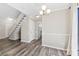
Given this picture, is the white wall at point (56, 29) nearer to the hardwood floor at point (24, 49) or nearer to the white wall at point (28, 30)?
the hardwood floor at point (24, 49)

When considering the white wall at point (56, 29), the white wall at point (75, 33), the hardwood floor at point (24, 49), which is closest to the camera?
the white wall at point (75, 33)

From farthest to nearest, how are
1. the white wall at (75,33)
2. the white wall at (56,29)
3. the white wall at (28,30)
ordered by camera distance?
the white wall at (28,30) < the white wall at (56,29) < the white wall at (75,33)

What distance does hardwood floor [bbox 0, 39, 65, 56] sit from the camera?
2025mm

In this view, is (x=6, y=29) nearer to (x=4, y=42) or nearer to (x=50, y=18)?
(x=4, y=42)

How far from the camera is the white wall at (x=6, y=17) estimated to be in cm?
206

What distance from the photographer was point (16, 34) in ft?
7.91

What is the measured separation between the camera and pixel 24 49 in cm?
215

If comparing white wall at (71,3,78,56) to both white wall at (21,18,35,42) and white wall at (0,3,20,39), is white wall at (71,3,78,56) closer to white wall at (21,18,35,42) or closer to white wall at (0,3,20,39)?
white wall at (21,18,35,42)

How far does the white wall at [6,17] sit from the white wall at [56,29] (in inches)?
29.0

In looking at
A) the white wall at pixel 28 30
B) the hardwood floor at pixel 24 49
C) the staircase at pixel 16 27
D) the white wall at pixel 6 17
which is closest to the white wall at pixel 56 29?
the hardwood floor at pixel 24 49

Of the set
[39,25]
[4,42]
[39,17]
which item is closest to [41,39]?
[39,25]

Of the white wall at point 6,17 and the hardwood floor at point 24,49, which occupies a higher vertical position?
the white wall at point 6,17

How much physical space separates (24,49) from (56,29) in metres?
0.88

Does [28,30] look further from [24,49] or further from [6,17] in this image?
[6,17]
